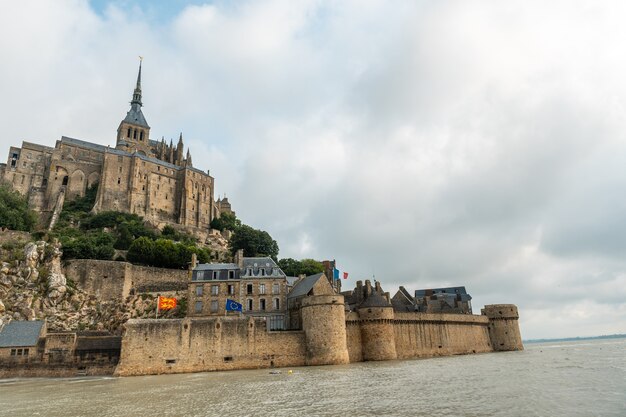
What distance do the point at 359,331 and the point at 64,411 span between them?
29.5 metres

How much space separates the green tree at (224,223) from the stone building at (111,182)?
1.76 metres

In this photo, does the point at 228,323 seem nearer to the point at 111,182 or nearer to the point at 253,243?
the point at 253,243

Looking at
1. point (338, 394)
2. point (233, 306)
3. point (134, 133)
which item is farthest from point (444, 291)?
point (134, 133)

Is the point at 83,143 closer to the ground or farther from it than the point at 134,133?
closer to the ground

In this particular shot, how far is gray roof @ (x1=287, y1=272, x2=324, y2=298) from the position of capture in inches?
1731

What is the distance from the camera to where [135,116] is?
111188 mm

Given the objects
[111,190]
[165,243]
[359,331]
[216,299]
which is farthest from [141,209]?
[359,331]

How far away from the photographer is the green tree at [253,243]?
235 feet

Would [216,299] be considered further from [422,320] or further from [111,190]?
[111,190]

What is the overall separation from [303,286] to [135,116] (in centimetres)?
8342

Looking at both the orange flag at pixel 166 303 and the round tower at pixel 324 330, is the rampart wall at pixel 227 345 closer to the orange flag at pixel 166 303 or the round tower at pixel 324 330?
the round tower at pixel 324 330

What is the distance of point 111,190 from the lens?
3280 inches

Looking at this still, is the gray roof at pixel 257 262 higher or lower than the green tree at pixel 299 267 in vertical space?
lower

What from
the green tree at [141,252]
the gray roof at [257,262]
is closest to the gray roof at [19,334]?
the gray roof at [257,262]
